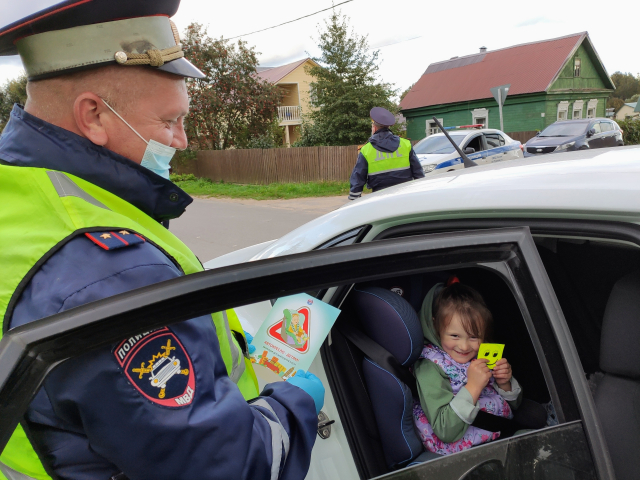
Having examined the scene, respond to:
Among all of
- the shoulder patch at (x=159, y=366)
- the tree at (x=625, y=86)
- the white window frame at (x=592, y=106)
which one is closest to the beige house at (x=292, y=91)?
the white window frame at (x=592, y=106)

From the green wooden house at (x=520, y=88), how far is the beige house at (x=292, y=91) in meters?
7.92

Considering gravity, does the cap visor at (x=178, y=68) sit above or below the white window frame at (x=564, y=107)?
below

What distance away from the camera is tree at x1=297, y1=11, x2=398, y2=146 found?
57.2 feet

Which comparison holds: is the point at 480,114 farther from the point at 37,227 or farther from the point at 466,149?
the point at 37,227

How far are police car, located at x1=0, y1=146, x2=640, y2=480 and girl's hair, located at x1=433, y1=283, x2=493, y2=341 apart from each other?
17cm

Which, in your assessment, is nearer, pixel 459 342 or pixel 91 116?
pixel 91 116

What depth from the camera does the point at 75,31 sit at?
44.9 inches

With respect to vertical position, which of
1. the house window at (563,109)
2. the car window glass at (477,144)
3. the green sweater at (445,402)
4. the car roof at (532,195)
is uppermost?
the house window at (563,109)

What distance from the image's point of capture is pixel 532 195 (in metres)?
1.16

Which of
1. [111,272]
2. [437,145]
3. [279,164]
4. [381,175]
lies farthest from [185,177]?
[111,272]

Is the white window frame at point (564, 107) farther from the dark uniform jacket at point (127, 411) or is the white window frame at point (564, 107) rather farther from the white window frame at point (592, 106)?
the dark uniform jacket at point (127, 411)

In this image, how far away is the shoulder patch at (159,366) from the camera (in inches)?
30.1

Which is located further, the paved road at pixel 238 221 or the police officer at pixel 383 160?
the paved road at pixel 238 221

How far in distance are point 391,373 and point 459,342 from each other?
31cm
